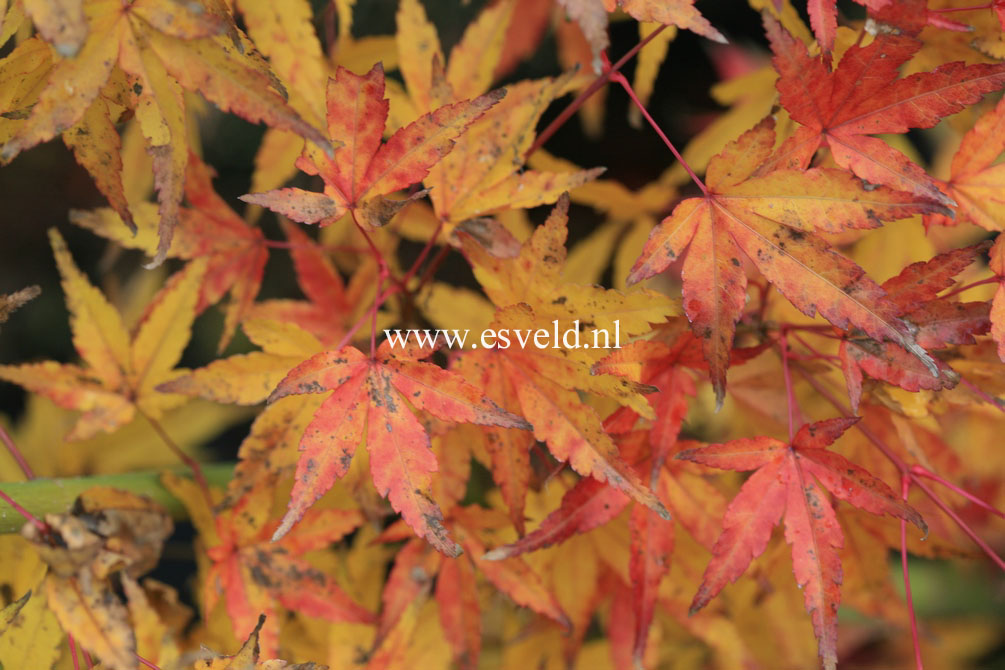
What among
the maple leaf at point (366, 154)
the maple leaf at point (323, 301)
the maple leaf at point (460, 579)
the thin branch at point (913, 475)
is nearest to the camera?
the maple leaf at point (366, 154)

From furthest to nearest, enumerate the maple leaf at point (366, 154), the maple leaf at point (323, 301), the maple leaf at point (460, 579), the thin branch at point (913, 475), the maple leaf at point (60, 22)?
the maple leaf at point (323, 301)
the maple leaf at point (460, 579)
the thin branch at point (913, 475)
the maple leaf at point (366, 154)
the maple leaf at point (60, 22)

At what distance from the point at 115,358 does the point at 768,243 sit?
2.37 feet

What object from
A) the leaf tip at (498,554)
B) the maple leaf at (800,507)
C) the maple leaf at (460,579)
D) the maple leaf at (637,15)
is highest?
the maple leaf at (637,15)

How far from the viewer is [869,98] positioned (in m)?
0.66

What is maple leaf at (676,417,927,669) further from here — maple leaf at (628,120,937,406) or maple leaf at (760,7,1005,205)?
maple leaf at (760,7,1005,205)

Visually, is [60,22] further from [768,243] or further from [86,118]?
[768,243]

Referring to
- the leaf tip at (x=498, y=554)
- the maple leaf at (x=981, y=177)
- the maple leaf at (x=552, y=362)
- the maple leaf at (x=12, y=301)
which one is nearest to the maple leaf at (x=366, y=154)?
the maple leaf at (x=552, y=362)

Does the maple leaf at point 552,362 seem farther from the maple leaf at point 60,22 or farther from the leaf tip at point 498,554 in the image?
the maple leaf at point 60,22

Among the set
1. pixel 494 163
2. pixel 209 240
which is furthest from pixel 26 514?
pixel 494 163

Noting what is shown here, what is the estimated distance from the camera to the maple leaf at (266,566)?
2.69 feet

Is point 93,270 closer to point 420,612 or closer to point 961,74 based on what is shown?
point 420,612

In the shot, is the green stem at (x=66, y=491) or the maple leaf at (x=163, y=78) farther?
the green stem at (x=66, y=491)

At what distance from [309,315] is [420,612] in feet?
1.30

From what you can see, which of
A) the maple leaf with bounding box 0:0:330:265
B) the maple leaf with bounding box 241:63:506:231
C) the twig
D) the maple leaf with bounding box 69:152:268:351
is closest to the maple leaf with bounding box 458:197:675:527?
the maple leaf with bounding box 241:63:506:231
